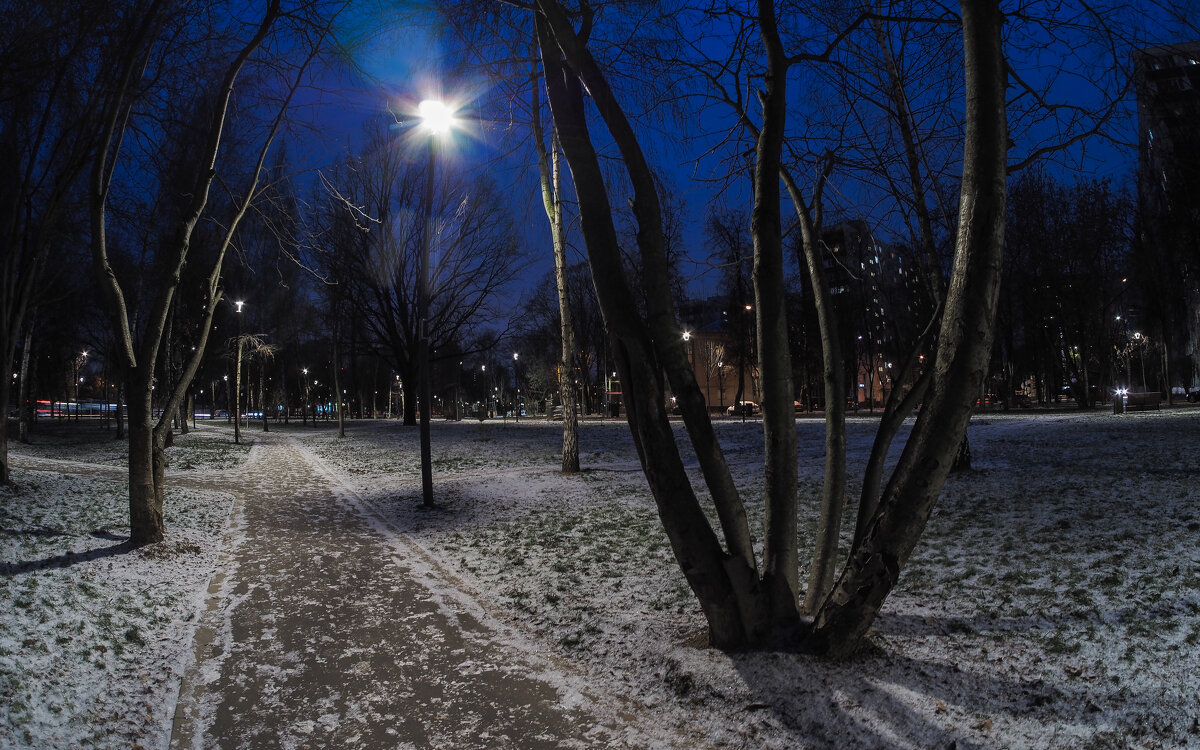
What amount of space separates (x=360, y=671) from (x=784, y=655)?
110 inches

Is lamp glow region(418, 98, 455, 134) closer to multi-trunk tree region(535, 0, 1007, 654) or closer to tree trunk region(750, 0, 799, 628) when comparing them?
multi-trunk tree region(535, 0, 1007, 654)

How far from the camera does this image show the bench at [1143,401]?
27250 mm

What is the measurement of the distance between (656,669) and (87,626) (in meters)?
4.27

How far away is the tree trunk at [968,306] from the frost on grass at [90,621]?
420 centimetres

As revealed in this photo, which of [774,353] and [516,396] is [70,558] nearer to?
[774,353]

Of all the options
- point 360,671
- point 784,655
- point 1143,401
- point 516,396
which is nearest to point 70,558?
point 360,671

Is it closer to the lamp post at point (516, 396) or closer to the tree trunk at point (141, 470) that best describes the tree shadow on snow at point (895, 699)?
the tree trunk at point (141, 470)

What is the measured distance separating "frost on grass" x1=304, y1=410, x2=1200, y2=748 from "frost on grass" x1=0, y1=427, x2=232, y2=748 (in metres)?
2.52

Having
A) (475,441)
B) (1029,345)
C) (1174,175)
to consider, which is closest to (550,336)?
(475,441)

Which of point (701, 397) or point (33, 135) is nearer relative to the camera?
point (701, 397)

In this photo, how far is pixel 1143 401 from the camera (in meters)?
27.4

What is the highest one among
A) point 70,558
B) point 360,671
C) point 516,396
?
point 516,396

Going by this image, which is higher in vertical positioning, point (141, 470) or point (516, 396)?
point (516, 396)

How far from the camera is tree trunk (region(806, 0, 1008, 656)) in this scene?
319 cm
